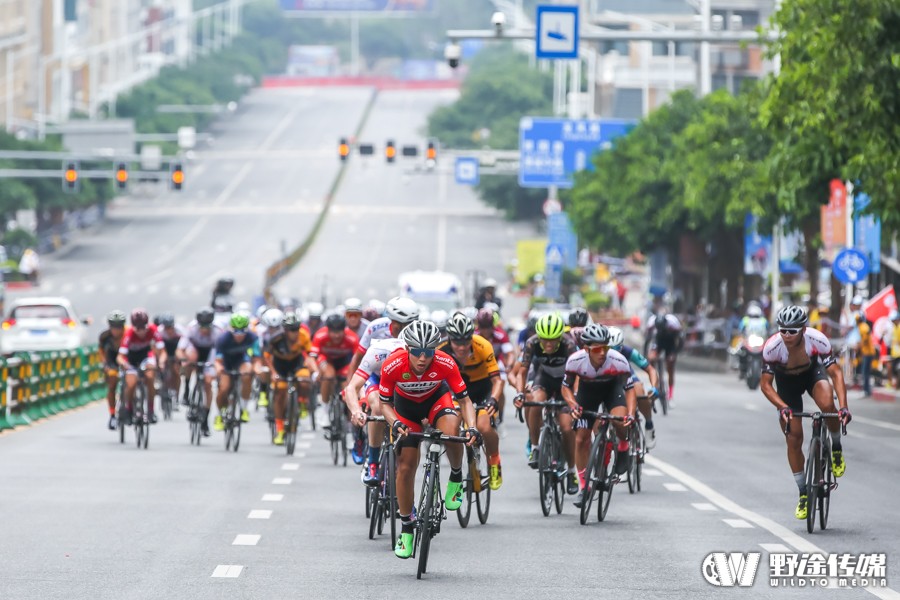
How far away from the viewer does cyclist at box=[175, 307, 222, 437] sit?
25703 millimetres

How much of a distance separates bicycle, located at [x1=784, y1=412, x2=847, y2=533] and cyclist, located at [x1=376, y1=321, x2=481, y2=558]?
9.78 feet

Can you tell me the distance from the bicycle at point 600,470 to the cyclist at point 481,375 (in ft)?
2.43

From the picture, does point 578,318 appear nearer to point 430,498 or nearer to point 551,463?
point 551,463

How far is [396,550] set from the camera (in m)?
13.2

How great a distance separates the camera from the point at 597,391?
16594 mm

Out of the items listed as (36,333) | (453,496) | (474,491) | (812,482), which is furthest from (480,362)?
(36,333)

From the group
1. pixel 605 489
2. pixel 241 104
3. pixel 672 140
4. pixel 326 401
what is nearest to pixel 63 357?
pixel 326 401

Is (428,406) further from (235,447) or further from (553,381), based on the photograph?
(235,447)

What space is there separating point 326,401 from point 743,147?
2731 cm

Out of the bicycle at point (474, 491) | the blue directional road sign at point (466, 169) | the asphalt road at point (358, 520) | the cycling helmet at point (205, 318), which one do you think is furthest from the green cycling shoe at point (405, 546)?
the blue directional road sign at point (466, 169)

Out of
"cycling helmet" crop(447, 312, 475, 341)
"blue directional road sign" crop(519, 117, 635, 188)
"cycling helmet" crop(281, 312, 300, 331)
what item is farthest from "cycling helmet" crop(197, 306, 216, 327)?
"blue directional road sign" crop(519, 117, 635, 188)

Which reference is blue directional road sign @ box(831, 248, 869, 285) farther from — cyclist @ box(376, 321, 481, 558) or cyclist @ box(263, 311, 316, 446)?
cyclist @ box(376, 321, 481, 558)

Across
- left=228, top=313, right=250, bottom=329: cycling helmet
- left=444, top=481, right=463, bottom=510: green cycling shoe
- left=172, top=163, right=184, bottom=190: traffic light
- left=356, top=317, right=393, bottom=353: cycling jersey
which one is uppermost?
left=172, top=163, right=184, bottom=190: traffic light

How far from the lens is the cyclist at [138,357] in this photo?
976 inches
